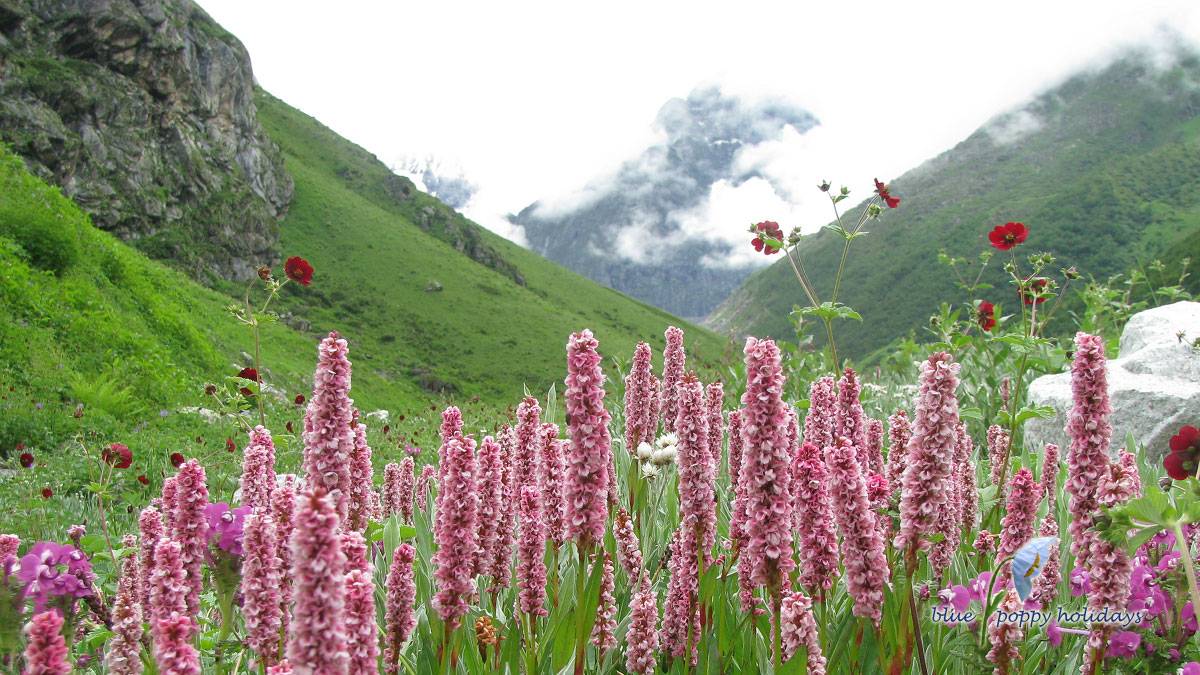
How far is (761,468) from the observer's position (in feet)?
8.84

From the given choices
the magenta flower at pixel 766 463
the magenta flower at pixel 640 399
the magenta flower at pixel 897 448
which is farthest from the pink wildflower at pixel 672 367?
the magenta flower at pixel 766 463

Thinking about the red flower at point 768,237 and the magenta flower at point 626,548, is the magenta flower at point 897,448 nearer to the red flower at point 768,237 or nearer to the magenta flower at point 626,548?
the magenta flower at point 626,548

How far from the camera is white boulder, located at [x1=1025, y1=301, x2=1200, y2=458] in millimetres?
7782

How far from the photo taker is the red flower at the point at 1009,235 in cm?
705

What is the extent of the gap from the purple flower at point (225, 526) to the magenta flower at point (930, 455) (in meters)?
2.65

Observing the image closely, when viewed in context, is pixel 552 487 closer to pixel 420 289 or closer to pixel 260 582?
pixel 260 582

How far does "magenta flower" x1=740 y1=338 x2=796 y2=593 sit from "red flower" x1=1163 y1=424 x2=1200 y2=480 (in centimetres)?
204

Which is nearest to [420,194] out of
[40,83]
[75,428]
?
[40,83]

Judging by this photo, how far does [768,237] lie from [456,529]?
4967mm

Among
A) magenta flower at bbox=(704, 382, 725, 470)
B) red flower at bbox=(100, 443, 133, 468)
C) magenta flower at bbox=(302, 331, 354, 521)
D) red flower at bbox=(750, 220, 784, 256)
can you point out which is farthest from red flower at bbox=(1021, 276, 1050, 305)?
red flower at bbox=(100, 443, 133, 468)

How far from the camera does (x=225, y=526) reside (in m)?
2.88

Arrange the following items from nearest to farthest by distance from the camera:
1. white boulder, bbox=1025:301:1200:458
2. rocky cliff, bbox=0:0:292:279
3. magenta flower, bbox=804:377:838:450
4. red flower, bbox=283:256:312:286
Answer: magenta flower, bbox=804:377:838:450 < red flower, bbox=283:256:312:286 < white boulder, bbox=1025:301:1200:458 < rocky cliff, bbox=0:0:292:279

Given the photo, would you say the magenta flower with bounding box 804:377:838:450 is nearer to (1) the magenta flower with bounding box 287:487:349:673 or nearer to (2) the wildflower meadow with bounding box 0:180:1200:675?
(2) the wildflower meadow with bounding box 0:180:1200:675

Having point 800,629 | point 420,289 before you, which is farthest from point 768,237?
point 420,289
